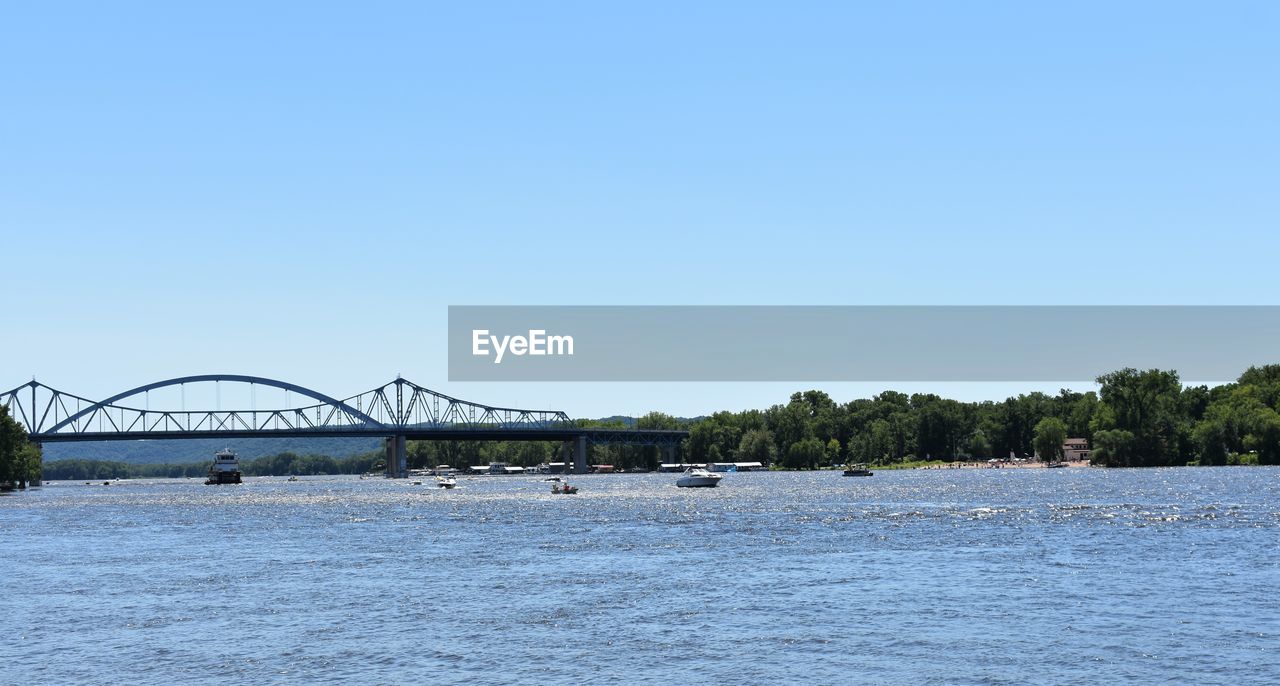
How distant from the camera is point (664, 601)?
5259 centimetres

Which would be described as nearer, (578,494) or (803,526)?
(803,526)

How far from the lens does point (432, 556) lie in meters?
75.2

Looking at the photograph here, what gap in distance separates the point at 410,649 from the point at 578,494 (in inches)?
5404

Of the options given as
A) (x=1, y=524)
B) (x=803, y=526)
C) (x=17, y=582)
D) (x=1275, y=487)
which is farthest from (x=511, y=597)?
(x=1275, y=487)

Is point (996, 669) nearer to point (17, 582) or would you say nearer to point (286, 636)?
point (286, 636)

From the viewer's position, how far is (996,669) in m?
37.2

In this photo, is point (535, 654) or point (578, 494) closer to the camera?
point (535, 654)

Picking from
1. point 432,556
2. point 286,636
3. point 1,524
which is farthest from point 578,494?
point 286,636

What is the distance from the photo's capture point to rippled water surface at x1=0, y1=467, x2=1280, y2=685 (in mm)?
38656

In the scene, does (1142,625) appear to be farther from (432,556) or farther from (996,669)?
(432,556)

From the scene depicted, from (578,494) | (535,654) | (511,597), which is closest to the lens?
(535,654)

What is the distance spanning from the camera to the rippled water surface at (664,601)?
127 feet

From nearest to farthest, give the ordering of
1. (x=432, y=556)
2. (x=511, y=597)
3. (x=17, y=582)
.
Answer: (x=511, y=597) → (x=17, y=582) → (x=432, y=556)

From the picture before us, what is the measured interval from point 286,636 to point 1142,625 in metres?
29.7
